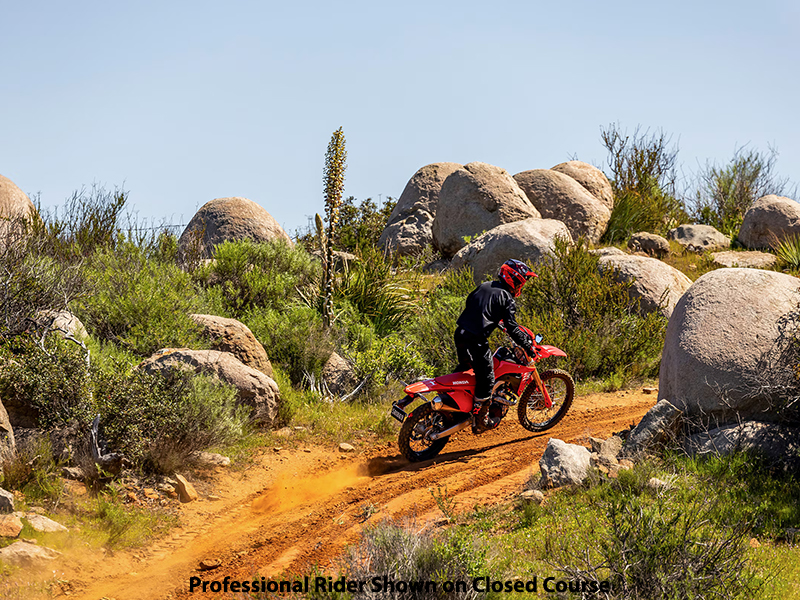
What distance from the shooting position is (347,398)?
10930 mm

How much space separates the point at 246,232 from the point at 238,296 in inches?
228

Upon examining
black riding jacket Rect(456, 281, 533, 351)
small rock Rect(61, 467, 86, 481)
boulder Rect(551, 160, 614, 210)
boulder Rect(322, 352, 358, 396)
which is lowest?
small rock Rect(61, 467, 86, 481)

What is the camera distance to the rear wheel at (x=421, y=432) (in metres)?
8.45

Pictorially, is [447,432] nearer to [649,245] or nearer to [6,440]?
[6,440]

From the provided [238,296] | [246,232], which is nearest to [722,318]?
[238,296]

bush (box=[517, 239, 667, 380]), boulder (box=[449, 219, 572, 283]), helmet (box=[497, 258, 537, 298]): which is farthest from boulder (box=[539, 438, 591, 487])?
boulder (box=[449, 219, 572, 283])

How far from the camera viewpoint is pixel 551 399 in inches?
378

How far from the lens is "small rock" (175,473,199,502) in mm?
7531

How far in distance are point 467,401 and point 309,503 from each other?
2231 millimetres

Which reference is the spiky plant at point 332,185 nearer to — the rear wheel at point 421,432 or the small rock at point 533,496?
the rear wheel at point 421,432

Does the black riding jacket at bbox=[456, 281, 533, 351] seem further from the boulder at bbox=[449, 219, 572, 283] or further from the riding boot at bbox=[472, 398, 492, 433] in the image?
the boulder at bbox=[449, 219, 572, 283]

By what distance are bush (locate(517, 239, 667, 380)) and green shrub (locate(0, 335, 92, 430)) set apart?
741 cm

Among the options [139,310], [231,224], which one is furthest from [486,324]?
[231,224]

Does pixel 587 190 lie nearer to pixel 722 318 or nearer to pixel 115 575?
pixel 722 318
